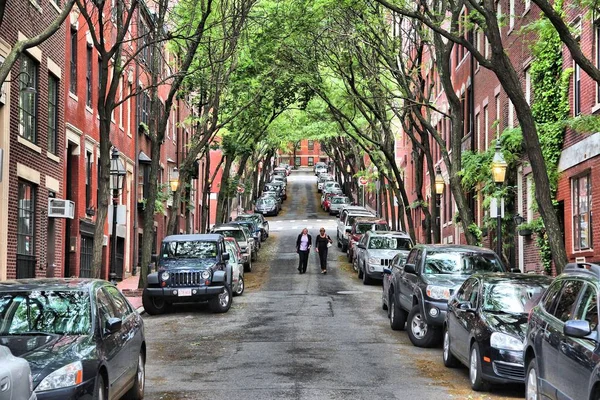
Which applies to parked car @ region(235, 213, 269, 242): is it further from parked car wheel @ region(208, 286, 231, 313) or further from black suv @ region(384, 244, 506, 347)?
black suv @ region(384, 244, 506, 347)

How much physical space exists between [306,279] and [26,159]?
12.3 m

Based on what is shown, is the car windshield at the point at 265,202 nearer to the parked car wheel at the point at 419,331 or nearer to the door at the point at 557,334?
the parked car wheel at the point at 419,331

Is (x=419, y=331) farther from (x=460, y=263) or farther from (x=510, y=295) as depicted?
(x=510, y=295)

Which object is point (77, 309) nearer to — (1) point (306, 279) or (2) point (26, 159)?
(2) point (26, 159)

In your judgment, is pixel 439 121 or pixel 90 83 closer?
pixel 90 83

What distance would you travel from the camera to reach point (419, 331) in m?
16.2

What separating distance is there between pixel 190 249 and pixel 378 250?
8.75 m

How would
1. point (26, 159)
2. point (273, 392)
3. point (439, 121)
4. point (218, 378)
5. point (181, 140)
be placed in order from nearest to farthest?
point (273, 392) → point (218, 378) → point (26, 159) → point (439, 121) → point (181, 140)

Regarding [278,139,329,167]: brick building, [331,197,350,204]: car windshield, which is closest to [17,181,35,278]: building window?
[331,197,350,204]: car windshield

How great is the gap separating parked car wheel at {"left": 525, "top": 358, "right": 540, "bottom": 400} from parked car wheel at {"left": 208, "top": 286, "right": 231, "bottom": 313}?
12.2 m

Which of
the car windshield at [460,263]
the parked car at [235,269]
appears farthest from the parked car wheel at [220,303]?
the car windshield at [460,263]

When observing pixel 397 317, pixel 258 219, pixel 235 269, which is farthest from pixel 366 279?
pixel 258 219

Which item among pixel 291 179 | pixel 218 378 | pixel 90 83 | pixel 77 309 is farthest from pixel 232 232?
pixel 291 179

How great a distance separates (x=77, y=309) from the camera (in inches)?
375
